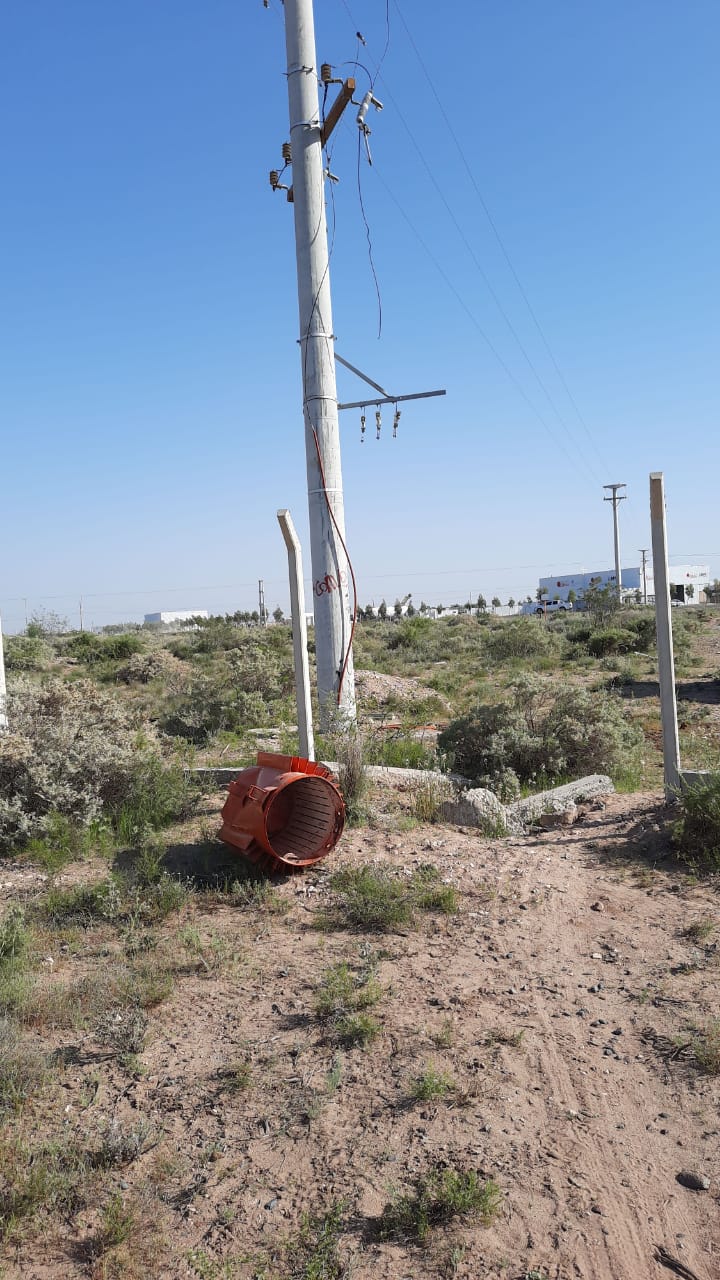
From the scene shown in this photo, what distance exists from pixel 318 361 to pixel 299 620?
11.8 feet

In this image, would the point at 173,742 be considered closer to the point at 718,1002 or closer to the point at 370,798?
the point at 370,798

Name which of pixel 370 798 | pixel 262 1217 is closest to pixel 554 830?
pixel 370 798

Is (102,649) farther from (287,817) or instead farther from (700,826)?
(700,826)

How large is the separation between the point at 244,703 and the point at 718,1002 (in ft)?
25.9

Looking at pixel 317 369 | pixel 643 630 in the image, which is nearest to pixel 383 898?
pixel 317 369

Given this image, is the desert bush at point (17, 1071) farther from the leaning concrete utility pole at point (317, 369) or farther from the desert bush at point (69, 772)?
the leaning concrete utility pole at point (317, 369)

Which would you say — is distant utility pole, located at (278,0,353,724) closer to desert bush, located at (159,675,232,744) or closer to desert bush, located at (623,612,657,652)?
desert bush, located at (159,675,232,744)

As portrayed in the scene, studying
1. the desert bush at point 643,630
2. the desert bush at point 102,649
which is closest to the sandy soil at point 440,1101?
the desert bush at point 102,649

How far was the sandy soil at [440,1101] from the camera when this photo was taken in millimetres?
2688

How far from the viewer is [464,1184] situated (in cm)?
286

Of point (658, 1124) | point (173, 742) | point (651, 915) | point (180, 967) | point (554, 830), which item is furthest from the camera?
point (173, 742)

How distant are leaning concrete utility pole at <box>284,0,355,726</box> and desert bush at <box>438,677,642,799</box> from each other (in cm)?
140

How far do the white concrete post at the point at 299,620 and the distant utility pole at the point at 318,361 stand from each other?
2.13 m

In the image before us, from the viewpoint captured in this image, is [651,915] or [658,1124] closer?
[658,1124]
